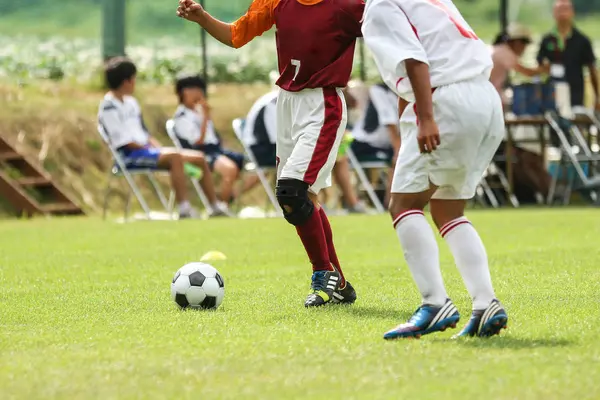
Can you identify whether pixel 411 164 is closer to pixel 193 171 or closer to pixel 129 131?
pixel 129 131

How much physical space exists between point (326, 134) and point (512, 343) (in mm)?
2224

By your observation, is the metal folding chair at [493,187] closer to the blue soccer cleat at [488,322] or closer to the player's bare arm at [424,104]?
the blue soccer cleat at [488,322]

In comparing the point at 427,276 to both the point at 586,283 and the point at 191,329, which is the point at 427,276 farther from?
the point at 586,283

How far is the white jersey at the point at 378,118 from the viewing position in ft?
52.6

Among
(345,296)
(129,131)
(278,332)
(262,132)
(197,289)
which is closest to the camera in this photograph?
(278,332)

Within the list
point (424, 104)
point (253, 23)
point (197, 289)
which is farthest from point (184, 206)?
point (424, 104)

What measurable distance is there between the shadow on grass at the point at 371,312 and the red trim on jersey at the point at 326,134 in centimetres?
73

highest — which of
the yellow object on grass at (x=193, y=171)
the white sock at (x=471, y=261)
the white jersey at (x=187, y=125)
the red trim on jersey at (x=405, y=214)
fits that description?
the red trim on jersey at (x=405, y=214)

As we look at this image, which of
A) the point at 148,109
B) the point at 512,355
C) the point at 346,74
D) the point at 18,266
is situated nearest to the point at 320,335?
the point at 512,355

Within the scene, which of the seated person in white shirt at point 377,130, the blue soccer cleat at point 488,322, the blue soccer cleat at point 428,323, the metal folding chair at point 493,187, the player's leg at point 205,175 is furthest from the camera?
the metal folding chair at point 493,187

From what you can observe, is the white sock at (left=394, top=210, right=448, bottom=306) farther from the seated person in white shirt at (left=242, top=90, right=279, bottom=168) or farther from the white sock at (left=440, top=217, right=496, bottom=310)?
the seated person in white shirt at (left=242, top=90, right=279, bottom=168)

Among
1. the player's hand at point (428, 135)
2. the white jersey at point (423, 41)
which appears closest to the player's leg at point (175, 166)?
the white jersey at point (423, 41)

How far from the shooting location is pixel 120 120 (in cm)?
1455

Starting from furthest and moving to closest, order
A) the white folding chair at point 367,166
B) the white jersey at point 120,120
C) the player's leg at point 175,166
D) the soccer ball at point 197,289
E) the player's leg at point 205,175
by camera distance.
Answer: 1. the white folding chair at point 367,166
2. the player's leg at point 205,175
3. the player's leg at point 175,166
4. the white jersey at point 120,120
5. the soccer ball at point 197,289
